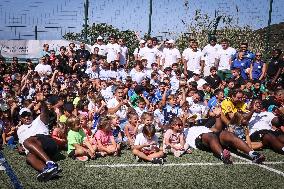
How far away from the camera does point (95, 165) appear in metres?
7.54

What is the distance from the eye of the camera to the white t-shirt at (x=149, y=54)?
47.5 feet

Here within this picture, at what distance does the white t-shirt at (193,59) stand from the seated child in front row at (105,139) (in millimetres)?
6684

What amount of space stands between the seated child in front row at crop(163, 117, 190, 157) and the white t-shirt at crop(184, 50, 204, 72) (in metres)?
6.11

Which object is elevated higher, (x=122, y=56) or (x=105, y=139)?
(x=122, y=56)

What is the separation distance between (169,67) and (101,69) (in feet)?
8.06

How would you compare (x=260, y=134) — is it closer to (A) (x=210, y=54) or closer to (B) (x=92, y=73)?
(A) (x=210, y=54)

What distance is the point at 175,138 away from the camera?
8.53 metres

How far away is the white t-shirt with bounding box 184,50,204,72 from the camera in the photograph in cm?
1420

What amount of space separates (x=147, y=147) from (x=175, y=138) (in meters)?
0.83

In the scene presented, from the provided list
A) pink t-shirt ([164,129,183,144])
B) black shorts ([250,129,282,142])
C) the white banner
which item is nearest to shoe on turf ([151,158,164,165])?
pink t-shirt ([164,129,183,144])

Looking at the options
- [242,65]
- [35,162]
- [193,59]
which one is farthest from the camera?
[193,59]

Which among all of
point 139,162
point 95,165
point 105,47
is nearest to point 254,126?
point 139,162

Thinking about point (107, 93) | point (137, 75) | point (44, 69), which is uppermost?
point (44, 69)

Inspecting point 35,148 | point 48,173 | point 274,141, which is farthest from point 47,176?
point 274,141
